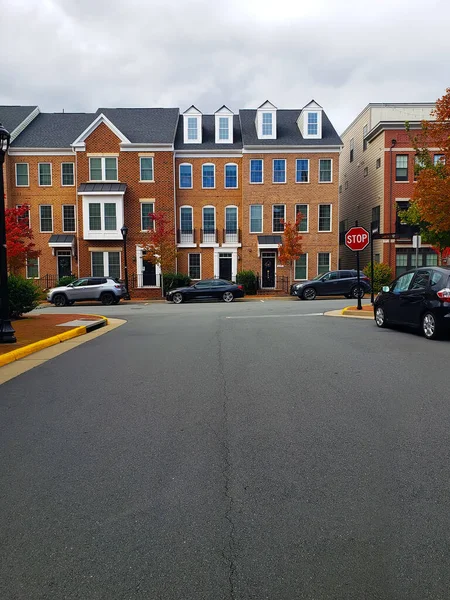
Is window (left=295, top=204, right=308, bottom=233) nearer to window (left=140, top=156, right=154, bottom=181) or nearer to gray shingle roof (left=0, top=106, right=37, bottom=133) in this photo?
window (left=140, top=156, right=154, bottom=181)

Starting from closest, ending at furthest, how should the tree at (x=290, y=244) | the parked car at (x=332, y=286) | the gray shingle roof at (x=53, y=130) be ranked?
the parked car at (x=332, y=286)
the tree at (x=290, y=244)
the gray shingle roof at (x=53, y=130)

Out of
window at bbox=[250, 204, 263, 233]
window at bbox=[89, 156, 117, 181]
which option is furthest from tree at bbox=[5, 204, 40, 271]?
window at bbox=[250, 204, 263, 233]

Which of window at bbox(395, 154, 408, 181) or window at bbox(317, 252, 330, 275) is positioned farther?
window at bbox(317, 252, 330, 275)

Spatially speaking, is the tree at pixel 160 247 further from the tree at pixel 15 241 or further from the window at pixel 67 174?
the tree at pixel 15 241

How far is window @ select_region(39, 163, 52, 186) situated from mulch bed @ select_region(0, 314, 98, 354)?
23.2 meters

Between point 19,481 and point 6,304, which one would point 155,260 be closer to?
point 6,304

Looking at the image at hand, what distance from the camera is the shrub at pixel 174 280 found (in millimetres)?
34344

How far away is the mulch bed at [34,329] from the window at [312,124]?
26.8 meters

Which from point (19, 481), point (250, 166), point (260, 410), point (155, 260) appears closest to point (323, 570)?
point (19, 481)

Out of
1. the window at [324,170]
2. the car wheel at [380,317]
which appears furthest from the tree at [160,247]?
the car wheel at [380,317]

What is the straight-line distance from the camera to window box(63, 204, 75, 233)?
37.2 metres

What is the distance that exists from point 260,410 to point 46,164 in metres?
35.7

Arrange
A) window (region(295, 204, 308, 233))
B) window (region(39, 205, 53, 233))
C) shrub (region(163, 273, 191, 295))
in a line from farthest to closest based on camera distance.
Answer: window (region(295, 204, 308, 233)), window (region(39, 205, 53, 233)), shrub (region(163, 273, 191, 295))

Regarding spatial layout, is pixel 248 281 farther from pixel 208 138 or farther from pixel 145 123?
pixel 145 123
